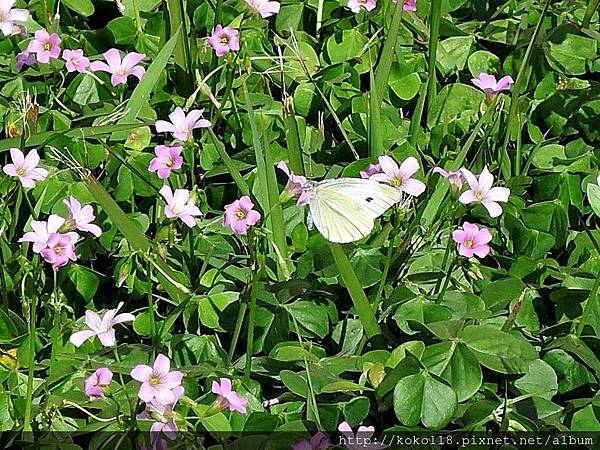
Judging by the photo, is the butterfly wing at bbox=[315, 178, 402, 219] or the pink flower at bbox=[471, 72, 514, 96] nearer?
the butterfly wing at bbox=[315, 178, 402, 219]

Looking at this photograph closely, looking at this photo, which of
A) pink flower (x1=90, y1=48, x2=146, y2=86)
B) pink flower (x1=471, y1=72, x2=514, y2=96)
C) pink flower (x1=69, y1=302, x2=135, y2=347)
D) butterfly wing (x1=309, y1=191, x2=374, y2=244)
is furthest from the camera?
pink flower (x1=90, y1=48, x2=146, y2=86)

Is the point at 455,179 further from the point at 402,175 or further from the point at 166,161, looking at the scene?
the point at 166,161

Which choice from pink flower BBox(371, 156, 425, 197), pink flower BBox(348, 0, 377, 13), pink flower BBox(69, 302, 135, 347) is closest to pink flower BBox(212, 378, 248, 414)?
pink flower BBox(69, 302, 135, 347)

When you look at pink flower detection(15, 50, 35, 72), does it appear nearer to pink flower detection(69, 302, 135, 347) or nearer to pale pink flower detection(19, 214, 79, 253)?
pale pink flower detection(19, 214, 79, 253)

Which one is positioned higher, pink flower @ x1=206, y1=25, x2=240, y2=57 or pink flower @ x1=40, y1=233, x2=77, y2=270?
pink flower @ x1=206, y1=25, x2=240, y2=57

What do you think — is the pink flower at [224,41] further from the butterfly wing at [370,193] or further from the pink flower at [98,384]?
the pink flower at [98,384]

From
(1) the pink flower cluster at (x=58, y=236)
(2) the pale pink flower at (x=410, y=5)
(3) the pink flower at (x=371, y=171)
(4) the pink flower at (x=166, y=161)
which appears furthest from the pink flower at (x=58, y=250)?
(2) the pale pink flower at (x=410, y=5)

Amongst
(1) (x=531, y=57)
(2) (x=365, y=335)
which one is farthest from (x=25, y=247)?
(1) (x=531, y=57)
